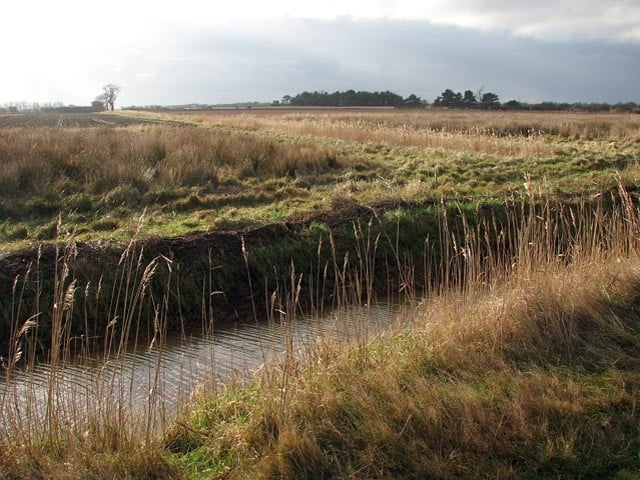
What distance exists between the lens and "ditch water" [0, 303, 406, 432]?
12.5 ft

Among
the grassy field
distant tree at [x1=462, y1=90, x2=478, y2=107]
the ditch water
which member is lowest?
the ditch water

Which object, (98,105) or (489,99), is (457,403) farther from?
(98,105)

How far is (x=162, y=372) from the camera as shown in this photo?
602cm

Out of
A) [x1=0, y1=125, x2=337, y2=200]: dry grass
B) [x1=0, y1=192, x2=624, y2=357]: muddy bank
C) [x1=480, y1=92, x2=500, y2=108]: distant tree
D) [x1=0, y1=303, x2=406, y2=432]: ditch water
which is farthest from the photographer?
[x1=480, y1=92, x2=500, y2=108]: distant tree

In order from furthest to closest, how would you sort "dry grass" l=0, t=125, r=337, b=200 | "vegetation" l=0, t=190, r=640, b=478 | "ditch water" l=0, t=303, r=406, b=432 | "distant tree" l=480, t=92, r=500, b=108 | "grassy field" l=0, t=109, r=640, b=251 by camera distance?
"distant tree" l=480, t=92, r=500, b=108 → "dry grass" l=0, t=125, r=337, b=200 → "grassy field" l=0, t=109, r=640, b=251 → "ditch water" l=0, t=303, r=406, b=432 → "vegetation" l=0, t=190, r=640, b=478

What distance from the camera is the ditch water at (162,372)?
3.81 meters

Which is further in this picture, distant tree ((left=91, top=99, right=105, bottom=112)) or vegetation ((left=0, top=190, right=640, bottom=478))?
distant tree ((left=91, top=99, right=105, bottom=112))

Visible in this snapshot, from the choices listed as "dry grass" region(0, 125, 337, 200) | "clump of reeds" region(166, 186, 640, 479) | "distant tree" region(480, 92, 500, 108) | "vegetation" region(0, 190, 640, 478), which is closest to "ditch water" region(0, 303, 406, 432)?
"vegetation" region(0, 190, 640, 478)

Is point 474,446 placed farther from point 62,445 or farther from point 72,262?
point 72,262

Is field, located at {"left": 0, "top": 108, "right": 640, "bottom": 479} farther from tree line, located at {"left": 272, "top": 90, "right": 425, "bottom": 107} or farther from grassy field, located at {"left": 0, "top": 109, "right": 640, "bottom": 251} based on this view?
tree line, located at {"left": 272, "top": 90, "right": 425, "bottom": 107}

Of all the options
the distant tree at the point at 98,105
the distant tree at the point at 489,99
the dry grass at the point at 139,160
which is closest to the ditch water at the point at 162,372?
the dry grass at the point at 139,160

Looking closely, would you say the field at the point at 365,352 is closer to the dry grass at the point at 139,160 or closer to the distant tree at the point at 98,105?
the dry grass at the point at 139,160

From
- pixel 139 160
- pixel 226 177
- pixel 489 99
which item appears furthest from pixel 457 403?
pixel 489 99

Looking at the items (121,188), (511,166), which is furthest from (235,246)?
(511,166)
